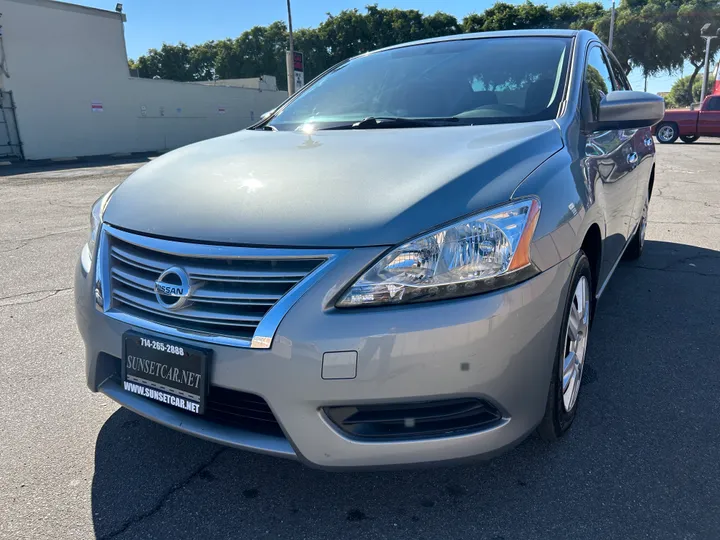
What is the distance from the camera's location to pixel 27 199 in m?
9.59

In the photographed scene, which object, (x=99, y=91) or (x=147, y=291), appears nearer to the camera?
(x=147, y=291)

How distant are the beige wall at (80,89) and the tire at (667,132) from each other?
65.9 feet

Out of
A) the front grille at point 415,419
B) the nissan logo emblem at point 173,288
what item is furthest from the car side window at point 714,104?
the nissan logo emblem at point 173,288

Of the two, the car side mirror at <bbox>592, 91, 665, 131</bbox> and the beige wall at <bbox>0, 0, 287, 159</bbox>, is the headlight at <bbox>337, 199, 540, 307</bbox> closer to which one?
the car side mirror at <bbox>592, 91, 665, 131</bbox>

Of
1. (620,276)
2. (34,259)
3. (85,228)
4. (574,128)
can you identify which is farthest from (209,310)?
(85,228)

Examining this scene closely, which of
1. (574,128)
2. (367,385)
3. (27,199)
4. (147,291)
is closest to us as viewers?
(367,385)

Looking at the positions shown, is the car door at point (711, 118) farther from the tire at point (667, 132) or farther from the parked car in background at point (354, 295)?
the parked car in background at point (354, 295)

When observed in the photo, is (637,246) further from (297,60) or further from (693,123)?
(693,123)

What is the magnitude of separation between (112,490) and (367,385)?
1.10 meters

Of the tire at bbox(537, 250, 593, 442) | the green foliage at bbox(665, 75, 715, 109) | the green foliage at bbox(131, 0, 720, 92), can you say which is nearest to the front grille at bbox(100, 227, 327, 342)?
the tire at bbox(537, 250, 593, 442)

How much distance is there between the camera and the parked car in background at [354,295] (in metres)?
1.60

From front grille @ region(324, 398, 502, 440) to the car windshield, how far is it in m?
1.32

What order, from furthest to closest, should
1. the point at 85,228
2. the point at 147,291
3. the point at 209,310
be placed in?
the point at 85,228 → the point at 147,291 → the point at 209,310

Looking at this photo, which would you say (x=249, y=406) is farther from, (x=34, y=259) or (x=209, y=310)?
(x=34, y=259)
